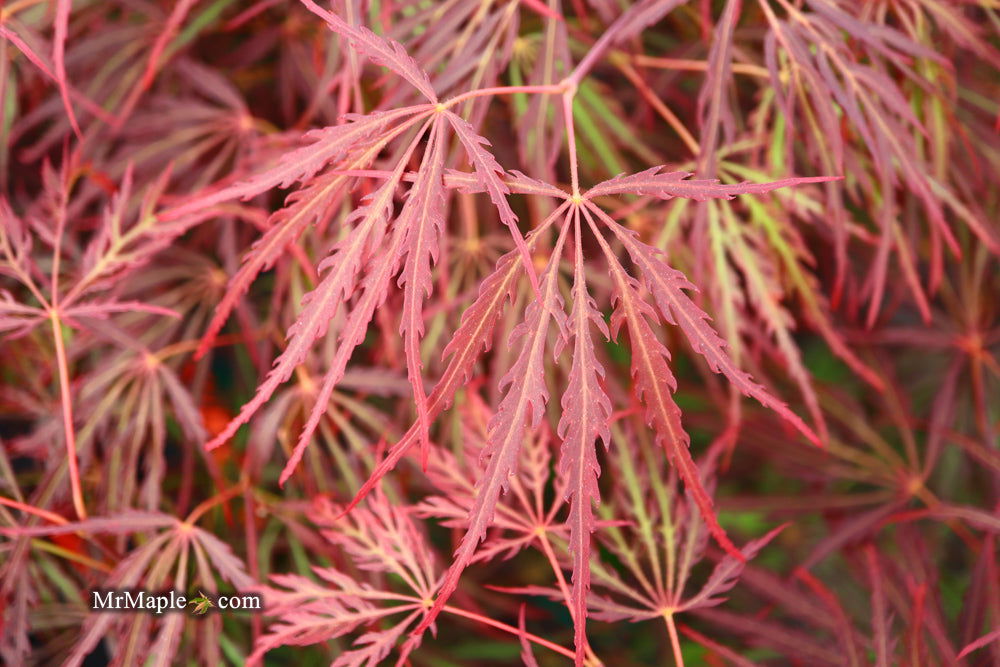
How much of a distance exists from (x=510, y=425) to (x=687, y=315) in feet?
0.41

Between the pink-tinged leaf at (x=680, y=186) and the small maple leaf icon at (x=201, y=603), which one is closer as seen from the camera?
the pink-tinged leaf at (x=680, y=186)

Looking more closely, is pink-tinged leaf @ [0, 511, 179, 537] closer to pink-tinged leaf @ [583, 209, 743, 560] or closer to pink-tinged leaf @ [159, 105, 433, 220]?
pink-tinged leaf @ [159, 105, 433, 220]

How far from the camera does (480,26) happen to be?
657mm

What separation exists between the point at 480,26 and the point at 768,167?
32cm

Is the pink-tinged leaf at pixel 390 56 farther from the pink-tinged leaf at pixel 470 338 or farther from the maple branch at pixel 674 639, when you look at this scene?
the maple branch at pixel 674 639

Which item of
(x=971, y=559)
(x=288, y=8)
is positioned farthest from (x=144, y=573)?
(x=971, y=559)

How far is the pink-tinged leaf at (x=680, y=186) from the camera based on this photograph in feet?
1.49

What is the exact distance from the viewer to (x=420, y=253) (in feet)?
1.47

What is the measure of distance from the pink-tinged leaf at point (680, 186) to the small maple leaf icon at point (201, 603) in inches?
17.3

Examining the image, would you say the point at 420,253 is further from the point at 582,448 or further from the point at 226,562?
the point at 226,562

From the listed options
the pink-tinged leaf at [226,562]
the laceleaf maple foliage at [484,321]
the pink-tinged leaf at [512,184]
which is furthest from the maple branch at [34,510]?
the pink-tinged leaf at [512,184]

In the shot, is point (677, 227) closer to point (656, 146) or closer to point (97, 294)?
point (656, 146)

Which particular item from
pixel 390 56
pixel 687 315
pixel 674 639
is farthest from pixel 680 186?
pixel 674 639

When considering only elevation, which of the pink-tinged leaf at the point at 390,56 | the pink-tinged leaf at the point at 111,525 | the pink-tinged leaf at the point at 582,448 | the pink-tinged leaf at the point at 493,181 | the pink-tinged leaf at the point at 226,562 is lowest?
the pink-tinged leaf at the point at 226,562
